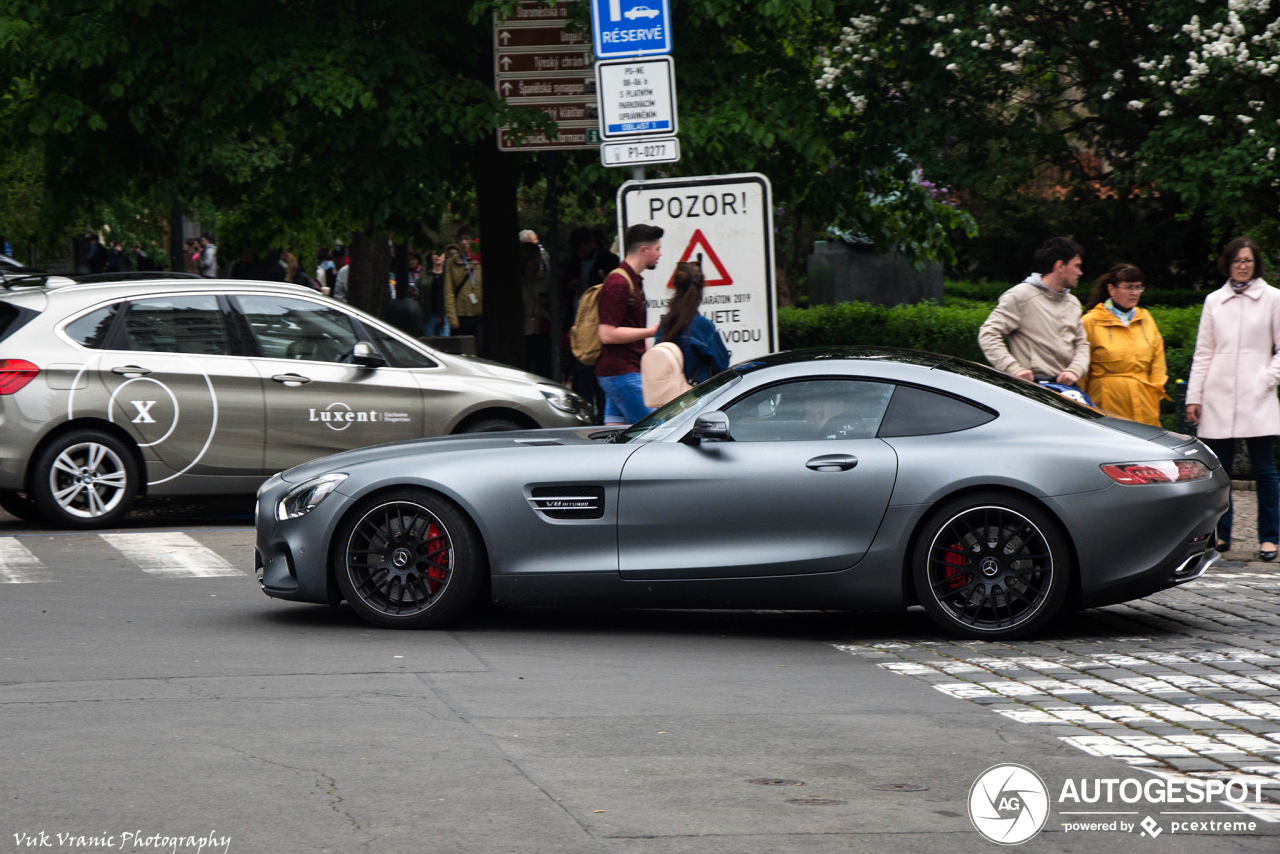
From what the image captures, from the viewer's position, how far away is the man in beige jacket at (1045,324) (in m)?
9.85

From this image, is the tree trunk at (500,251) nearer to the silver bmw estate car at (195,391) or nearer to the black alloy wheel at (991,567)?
the silver bmw estate car at (195,391)

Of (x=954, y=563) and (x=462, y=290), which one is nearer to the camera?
(x=954, y=563)

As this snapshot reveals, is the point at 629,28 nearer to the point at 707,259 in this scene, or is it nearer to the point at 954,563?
the point at 707,259

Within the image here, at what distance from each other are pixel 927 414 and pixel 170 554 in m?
5.19

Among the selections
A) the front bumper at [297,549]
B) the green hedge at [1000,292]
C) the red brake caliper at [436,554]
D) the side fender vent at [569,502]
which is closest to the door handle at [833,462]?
the side fender vent at [569,502]

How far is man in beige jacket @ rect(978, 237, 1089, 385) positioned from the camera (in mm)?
9852

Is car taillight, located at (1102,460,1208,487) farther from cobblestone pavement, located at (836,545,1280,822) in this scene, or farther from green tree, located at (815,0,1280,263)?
green tree, located at (815,0,1280,263)

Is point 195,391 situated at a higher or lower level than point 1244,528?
higher

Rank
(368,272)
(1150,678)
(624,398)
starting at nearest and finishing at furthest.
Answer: (1150,678) < (624,398) < (368,272)

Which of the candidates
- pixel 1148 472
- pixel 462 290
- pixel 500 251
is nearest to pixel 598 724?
pixel 1148 472

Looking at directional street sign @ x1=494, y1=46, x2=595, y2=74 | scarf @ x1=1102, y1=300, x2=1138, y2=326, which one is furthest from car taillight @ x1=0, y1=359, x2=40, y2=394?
scarf @ x1=1102, y1=300, x2=1138, y2=326

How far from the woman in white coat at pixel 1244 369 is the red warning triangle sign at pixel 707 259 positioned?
3035 mm

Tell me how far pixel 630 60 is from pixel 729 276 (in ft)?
5.09

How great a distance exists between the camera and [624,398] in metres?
10.7
